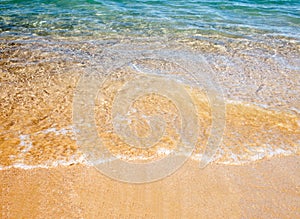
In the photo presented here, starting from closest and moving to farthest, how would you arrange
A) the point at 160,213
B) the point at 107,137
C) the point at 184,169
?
the point at 160,213 < the point at 184,169 < the point at 107,137

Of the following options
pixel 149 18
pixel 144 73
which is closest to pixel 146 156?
pixel 144 73

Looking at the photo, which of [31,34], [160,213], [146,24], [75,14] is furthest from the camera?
[75,14]

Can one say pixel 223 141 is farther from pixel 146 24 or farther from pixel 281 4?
pixel 281 4

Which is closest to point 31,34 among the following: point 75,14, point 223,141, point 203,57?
point 75,14

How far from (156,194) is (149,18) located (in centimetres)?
764

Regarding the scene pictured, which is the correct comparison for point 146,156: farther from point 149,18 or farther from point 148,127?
point 149,18

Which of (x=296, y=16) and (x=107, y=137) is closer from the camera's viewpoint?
(x=107, y=137)

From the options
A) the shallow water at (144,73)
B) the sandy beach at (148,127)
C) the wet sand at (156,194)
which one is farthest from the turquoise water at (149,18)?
the wet sand at (156,194)

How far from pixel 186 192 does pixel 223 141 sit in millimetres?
928

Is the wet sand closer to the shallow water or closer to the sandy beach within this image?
the sandy beach

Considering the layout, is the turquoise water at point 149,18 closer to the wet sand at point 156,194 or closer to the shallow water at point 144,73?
the shallow water at point 144,73

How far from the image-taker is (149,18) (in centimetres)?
916

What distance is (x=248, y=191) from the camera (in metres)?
2.48

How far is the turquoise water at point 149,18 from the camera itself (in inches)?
302
